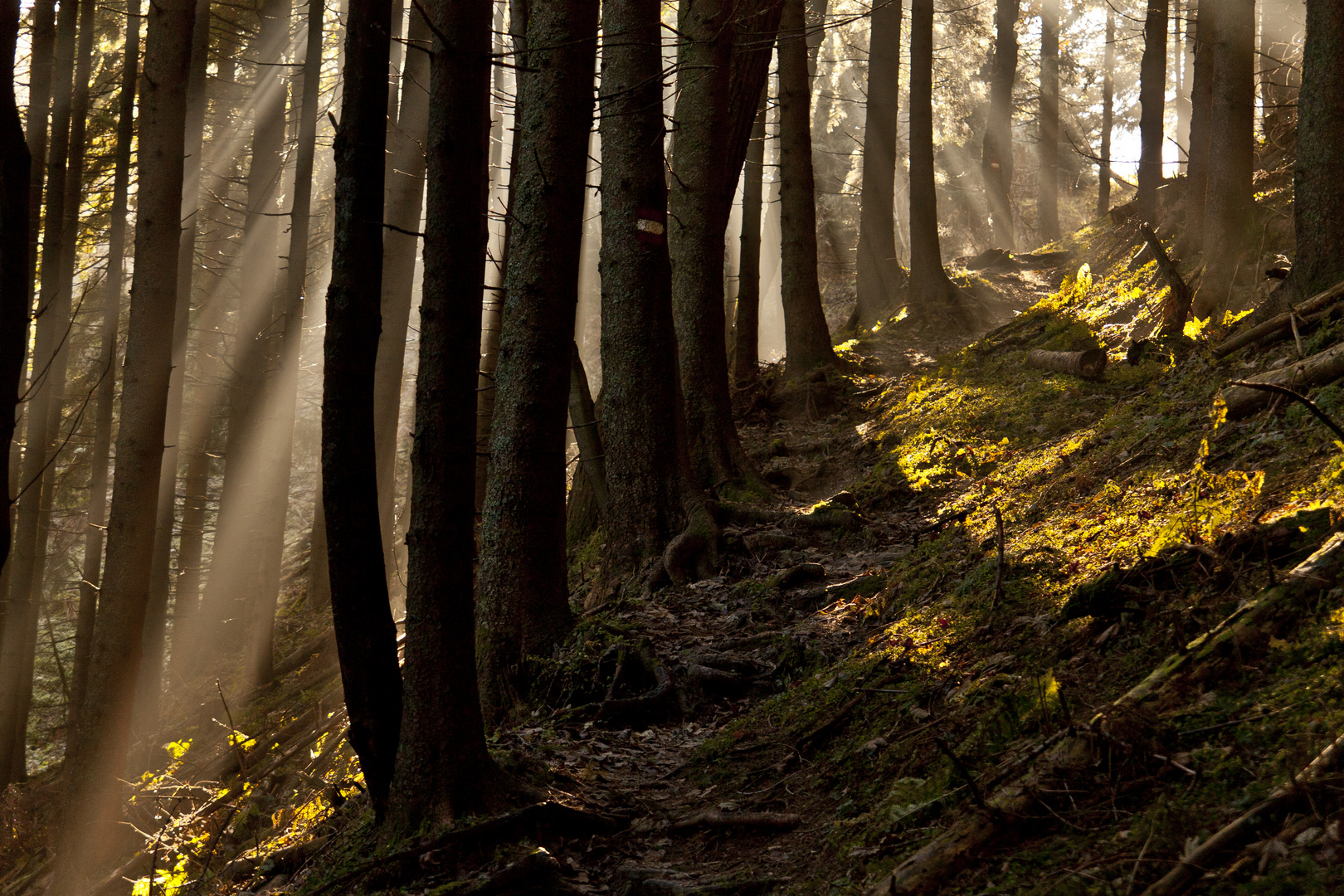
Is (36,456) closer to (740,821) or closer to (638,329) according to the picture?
(638,329)

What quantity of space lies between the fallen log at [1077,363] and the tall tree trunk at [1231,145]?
0.99 m

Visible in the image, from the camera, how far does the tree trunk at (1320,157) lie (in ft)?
19.5

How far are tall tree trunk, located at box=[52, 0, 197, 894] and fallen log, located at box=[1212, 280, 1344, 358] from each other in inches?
329

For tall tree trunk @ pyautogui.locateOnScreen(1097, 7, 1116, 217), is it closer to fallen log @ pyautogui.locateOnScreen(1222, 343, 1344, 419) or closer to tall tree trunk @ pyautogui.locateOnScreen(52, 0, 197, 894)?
fallen log @ pyautogui.locateOnScreen(1222, 343, 1344, 419)

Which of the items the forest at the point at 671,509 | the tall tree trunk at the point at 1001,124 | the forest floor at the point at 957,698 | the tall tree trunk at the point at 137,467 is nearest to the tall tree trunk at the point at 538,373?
the forest at the point at 671,509

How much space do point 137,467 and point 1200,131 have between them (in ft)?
42.6

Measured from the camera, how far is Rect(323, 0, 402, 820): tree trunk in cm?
407

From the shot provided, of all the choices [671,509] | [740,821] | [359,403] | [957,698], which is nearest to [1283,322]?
[957,698]

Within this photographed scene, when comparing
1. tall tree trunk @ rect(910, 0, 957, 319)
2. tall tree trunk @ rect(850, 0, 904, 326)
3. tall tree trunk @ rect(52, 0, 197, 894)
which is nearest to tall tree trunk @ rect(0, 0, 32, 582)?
tall tree trunk @ rect(52, 0, 197, 894)

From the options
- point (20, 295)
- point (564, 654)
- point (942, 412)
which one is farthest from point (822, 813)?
point (942, 412)

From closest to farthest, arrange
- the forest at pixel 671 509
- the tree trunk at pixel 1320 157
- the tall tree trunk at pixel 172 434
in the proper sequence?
the forest at pixel 671 509, the tree trunk at pixel 1320 157, the tall tree trunk at pixel 172 434

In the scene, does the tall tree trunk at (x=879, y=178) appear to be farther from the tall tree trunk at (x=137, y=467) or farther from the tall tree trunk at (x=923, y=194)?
the tall tree trunk at (x=137, y=467)

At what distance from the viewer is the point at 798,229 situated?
1286 centimetres

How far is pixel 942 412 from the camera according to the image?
32.4ft
